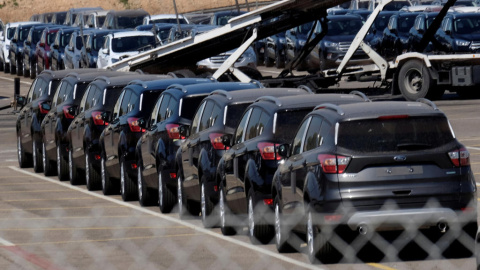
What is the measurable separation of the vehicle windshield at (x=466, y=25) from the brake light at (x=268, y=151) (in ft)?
68.1

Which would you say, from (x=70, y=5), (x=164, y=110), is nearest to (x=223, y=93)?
(x=164, y=110)

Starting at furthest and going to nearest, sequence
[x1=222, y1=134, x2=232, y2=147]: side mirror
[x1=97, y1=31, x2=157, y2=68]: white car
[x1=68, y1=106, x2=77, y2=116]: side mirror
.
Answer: [x1=97, y1=31, x2=157, y2=68]: white car < [x1=68, y1=106, x2=77, y2=116]: side mirror < [x1=222, y1=134, x2=232, y2=147]: side mirror

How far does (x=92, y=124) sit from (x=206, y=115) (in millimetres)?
4732

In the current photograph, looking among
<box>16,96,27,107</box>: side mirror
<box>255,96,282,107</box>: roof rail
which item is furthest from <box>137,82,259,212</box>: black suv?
<box>16,96,27,107</box>: side mirror

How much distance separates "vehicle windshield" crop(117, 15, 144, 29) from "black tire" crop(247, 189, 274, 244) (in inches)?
1634

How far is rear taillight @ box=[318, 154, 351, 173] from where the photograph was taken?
12062 mm

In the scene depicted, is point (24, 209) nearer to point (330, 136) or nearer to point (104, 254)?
point (104, 254)

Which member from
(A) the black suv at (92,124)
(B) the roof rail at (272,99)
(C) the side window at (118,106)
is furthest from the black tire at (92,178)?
(B) the roof rail at (272,99)

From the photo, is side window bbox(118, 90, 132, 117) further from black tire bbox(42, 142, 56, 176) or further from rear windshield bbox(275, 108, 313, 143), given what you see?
rear windshield bbox(275, 108, 313, 143)

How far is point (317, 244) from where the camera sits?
12.2 meters

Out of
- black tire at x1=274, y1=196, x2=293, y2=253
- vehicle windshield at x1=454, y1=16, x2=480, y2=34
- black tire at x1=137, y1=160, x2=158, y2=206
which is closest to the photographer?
black tire at x1=274, y1=196, x2=293, y2=253

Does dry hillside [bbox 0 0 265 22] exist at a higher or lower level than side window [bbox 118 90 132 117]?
lower

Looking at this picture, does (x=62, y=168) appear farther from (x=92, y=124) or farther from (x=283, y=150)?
(x=283, y=150)

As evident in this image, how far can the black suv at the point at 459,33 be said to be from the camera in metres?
33.3
